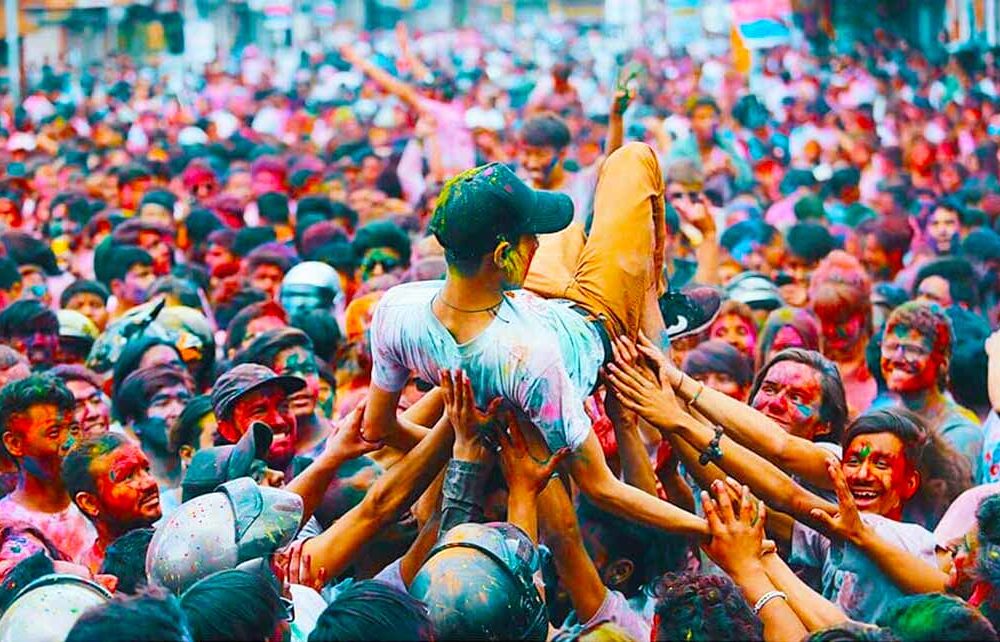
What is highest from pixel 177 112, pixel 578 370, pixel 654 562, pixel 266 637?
pixel 578 370

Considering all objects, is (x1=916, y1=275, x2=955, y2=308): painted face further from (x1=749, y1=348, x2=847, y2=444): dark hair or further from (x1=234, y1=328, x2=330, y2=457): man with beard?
(x1=234, y1=328, x2=330, y2=457): man with beard

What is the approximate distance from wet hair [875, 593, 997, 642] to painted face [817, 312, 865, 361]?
4.16 meters

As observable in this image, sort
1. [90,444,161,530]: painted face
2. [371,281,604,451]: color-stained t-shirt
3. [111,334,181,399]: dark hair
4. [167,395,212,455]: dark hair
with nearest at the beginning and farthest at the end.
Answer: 1. [371,281,604,451]: color-stained t-shirt
2. [90,444,161,530]: painted face
3. [167,395,212,455]: dark hair
4. [111,334,181,399]: dark hair

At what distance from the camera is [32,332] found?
26.2 ft

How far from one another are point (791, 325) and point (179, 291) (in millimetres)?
3287

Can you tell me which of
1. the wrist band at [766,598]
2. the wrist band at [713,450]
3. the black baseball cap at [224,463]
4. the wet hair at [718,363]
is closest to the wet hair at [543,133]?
the wet hair at [718,363]

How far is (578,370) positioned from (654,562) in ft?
2.81

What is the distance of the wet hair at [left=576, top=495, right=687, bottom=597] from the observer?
4957 mm

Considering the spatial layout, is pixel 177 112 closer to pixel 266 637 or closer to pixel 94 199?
pixel 94 199

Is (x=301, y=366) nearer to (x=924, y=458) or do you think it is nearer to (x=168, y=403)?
(x=168, y=403)

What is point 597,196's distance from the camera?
4809 millimetres

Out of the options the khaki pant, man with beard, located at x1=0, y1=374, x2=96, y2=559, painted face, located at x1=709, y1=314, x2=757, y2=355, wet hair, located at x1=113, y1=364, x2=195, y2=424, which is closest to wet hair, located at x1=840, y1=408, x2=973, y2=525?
the khaki pant

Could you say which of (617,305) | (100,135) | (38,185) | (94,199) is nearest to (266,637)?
(617,305)

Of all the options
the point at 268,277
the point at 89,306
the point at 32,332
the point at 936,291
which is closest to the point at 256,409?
the point at 32,332
